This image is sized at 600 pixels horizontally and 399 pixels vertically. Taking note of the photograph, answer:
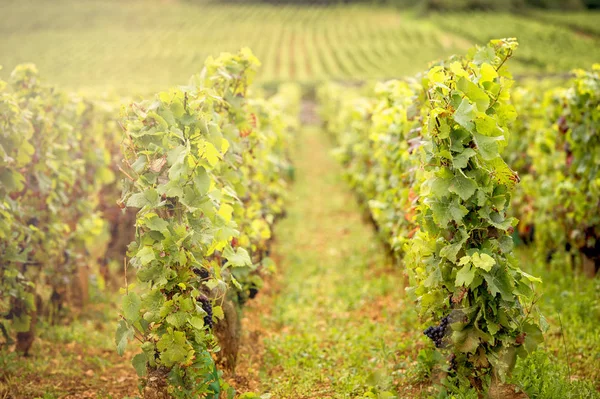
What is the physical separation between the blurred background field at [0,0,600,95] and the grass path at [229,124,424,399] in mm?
33617

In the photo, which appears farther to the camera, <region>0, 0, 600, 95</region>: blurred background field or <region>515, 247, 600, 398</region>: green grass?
<region>0, 0, 600, 95</region>: blurred background field

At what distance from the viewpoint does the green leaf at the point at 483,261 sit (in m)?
3.10

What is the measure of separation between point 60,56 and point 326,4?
46.4 meters

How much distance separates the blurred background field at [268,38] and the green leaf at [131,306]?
123 ft

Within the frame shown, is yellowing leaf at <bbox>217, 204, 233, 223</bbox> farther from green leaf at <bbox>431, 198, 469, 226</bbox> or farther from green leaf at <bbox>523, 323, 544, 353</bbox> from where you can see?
green leaf at <bbox>523, 323, 544, 353</bbox>

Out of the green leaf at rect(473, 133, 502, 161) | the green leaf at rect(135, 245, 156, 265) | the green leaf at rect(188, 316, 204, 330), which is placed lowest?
the green leaf at rect(188, 316, 204, 330)

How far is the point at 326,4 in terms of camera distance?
272ft

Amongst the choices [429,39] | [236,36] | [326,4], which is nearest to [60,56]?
[236,36]

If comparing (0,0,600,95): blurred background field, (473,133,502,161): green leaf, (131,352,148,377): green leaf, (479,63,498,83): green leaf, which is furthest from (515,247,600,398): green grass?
(0,0,600,95): blurred background field

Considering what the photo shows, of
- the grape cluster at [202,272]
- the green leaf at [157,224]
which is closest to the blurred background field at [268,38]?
the grape cluster at [202,272]

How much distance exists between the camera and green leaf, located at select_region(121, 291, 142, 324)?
10.9 ft

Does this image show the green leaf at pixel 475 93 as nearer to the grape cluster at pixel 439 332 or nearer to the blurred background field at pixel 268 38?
the grape cluster at pixel 439 332

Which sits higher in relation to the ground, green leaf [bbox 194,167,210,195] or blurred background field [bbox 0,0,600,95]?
green leaf [bbox 194,167,210,195]

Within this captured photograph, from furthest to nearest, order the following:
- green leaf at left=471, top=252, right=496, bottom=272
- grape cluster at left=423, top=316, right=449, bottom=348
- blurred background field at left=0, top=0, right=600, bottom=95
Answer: blurred background field at left=0, top=0, right=600, bottom=95, grape cluster at left=423, top=316, right=449, bottom=348, green leaf at left=471, top=252, right=496, bottom=272
